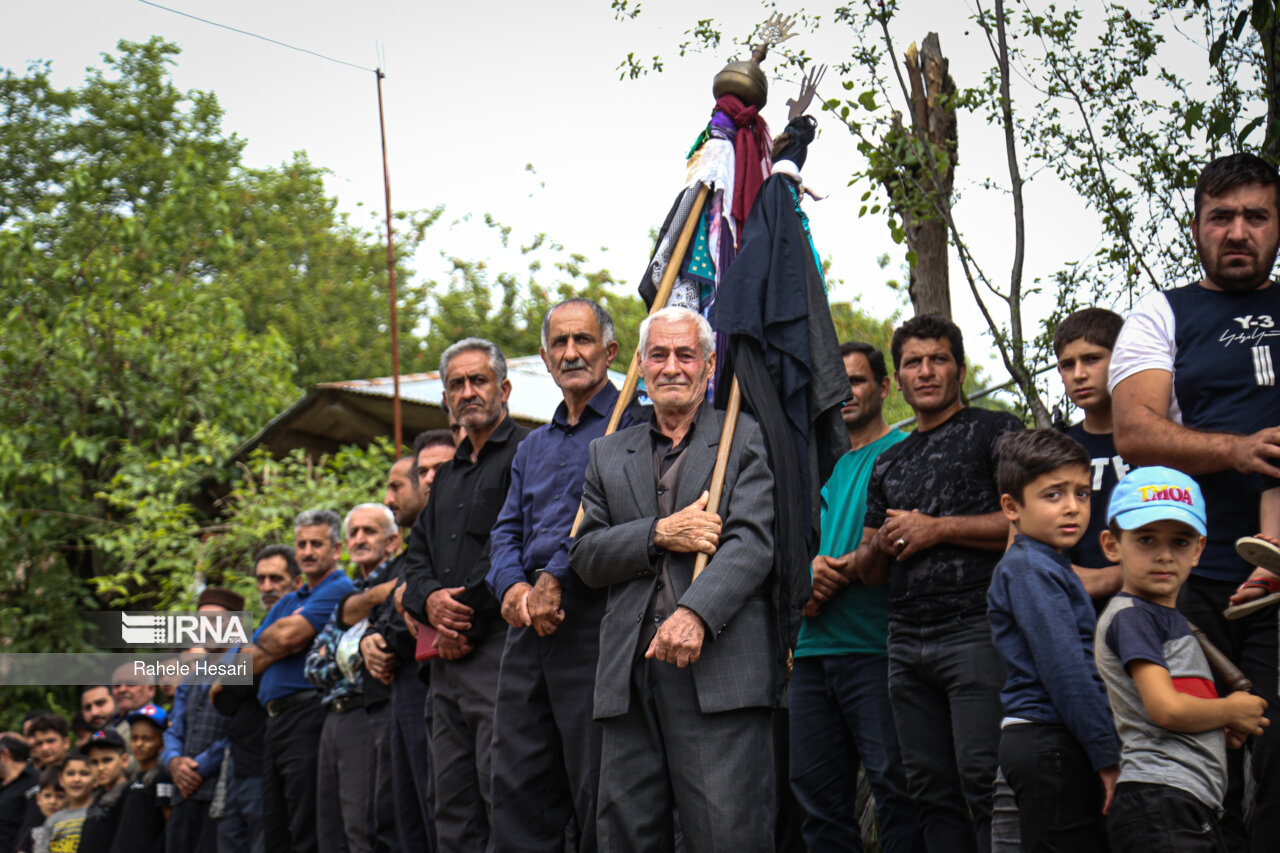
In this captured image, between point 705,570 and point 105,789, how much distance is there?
20.7ft

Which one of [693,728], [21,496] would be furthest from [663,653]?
[21,496]

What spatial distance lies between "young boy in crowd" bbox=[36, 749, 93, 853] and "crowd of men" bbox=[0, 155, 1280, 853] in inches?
103

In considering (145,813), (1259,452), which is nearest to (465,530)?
(1259,452)

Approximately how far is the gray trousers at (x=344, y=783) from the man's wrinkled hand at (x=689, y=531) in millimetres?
2905

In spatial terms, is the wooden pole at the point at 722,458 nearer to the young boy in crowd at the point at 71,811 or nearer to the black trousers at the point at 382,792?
the black trousers at the point at 382,792

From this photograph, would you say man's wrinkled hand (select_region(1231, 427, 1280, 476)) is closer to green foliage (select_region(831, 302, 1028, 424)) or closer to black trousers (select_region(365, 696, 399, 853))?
black trousers (select_region(365, 696, 399, 853))

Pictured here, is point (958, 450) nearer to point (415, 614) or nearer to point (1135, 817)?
point (1135, 817)

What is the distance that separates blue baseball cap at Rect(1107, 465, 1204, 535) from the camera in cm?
328

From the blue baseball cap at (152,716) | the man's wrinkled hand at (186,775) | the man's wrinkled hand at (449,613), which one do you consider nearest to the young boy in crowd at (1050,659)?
the man's wrinkled hand at (449,613)

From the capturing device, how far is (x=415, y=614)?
5188 millimetres

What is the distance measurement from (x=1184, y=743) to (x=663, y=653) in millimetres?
1391

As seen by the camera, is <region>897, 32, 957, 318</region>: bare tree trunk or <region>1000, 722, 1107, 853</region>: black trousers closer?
<region>1000, 722, 1107, 853</region>: black trousers

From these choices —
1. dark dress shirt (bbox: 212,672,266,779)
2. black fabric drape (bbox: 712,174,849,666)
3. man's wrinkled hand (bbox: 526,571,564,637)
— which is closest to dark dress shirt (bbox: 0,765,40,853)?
dark dress shirt (bbox: 212,672,266,779)

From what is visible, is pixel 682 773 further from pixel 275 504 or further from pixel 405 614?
pixel 275 504
